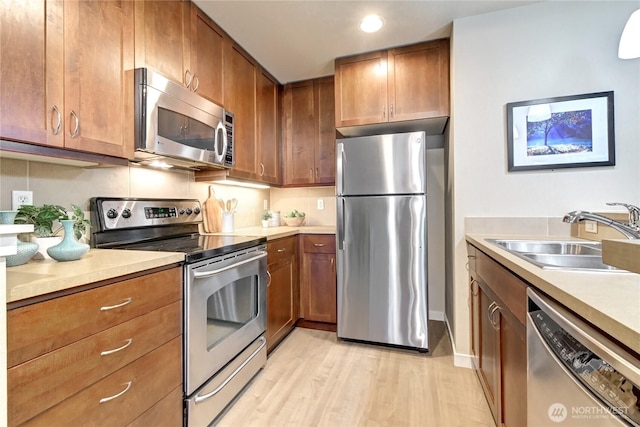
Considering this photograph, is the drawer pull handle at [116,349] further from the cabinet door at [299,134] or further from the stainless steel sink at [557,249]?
the cabinet door at [299,134]

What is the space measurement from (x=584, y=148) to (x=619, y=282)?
1.47 m

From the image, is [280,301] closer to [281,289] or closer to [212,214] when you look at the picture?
[281,289]

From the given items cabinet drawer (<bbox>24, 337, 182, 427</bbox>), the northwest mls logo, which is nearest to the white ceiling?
cabinet drawer (<bbox>24, 337, 182, 427</bbox>)

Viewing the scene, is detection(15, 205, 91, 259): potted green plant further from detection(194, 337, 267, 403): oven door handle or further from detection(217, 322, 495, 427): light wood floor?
detection(217, 322, 495, 427): light wood floor

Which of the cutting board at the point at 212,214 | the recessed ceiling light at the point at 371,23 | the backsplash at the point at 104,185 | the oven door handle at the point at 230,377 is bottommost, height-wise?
the oven door handle at the point at 230,377

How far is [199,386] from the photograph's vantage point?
1.36 m

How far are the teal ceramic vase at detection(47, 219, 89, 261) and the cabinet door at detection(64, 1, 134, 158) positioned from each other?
34 cm

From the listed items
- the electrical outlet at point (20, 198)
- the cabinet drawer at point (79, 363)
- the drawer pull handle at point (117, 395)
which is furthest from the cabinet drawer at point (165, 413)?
the electrical outlet at point (20, 198)

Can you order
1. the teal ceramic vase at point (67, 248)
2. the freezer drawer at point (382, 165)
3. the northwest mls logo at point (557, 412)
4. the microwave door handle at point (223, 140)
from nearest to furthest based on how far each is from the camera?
1. the northwest mls logo at point (557, 412)
2. the teal ceramic vase at point (67, 248)
3. the microwave door handle at point (223, 140)
4. the freezer drawer at point (382, 165)

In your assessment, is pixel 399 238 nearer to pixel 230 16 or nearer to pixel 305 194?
pixel 305 194

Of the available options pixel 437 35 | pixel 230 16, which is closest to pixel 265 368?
pixel 230 16

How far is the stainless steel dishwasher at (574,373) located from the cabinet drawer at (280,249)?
1.61 meters

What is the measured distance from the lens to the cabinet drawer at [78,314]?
760 mm

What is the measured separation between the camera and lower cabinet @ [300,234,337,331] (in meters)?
2.54
